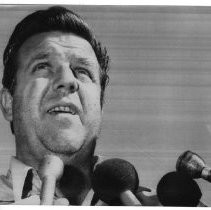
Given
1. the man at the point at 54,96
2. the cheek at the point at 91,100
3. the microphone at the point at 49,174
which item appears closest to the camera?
the microphone at the point at 49,174

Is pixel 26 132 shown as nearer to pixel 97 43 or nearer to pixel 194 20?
pixel 97 43

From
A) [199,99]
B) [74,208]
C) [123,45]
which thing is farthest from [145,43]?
[74,208]

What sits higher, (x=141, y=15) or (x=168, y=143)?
(x=141, y=15)

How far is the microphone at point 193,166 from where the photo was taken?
5.09m

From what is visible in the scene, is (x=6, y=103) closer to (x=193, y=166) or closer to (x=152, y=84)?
(x=152, y=84)

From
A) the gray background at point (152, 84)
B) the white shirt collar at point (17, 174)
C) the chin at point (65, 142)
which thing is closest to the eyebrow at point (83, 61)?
the gray background at point (152, 84)

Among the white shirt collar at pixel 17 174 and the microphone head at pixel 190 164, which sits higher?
the microphone head at pixel 190 164

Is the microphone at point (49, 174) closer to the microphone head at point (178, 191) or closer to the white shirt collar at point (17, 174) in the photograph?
the white shirt collar at point (17, 174)

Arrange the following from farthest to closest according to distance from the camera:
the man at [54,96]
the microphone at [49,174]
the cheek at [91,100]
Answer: the cheek at [91,100]
the man at [54,96]
the microphone at [49,174]

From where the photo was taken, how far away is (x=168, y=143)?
5160 millimetres

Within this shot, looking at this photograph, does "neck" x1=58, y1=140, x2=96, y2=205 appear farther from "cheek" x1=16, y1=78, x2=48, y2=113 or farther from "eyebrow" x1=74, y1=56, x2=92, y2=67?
"eyebrow" x1=74, y1=56, x2=92, y2=67

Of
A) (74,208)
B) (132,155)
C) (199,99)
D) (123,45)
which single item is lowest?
(74,208)

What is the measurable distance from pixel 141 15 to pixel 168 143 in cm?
91

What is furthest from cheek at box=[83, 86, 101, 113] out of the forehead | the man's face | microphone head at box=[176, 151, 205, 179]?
microphone head at box=[176, 151, 205, 179]
